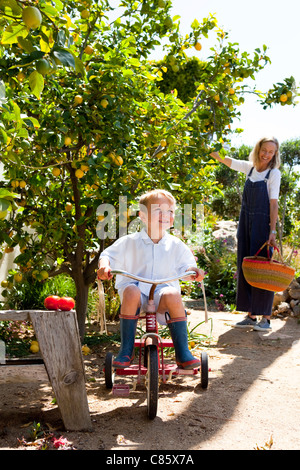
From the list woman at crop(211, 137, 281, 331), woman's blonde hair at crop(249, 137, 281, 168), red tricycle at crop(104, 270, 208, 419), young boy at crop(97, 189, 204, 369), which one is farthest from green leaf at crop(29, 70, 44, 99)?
woman's blonde hair at crop(249, 137, 281, 168)

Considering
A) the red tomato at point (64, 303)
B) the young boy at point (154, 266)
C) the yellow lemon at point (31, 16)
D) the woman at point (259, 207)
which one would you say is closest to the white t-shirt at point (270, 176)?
the woman at point (259, 207)

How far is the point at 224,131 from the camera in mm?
3990

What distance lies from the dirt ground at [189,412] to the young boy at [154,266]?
316 mm

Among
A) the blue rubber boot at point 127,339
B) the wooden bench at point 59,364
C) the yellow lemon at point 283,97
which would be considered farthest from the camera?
the yellow lemon at point 283,97

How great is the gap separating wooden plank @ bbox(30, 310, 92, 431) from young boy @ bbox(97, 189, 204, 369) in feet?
1.36

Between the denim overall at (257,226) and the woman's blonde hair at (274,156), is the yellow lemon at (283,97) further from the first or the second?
the denim overall at (257,226)

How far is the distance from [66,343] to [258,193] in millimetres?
2976

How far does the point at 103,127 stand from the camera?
3.16 m

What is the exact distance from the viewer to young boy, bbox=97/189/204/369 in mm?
2738

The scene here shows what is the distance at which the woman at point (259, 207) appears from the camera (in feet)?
15.4

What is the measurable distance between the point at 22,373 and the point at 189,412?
928 millimetres

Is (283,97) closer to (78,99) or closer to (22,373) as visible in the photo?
(78,99)

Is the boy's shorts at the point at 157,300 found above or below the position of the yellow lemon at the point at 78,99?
below

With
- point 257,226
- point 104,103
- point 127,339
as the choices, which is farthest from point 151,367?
point 257,226
